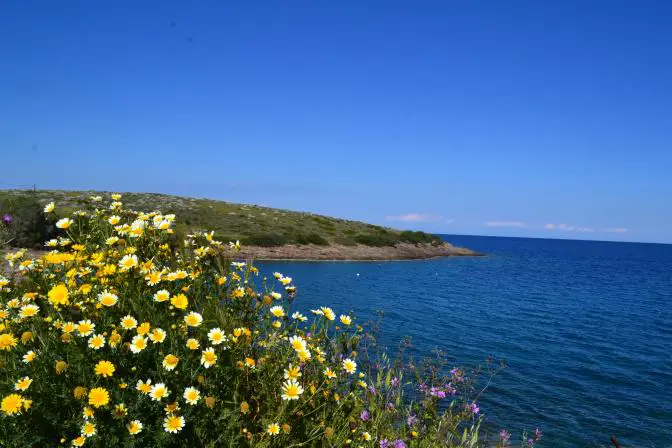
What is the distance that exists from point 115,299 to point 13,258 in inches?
71.7

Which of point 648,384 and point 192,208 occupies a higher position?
point 192,208

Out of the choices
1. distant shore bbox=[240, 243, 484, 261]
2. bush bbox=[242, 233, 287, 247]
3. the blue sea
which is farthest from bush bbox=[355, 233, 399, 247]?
the blue sea

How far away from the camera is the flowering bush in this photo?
115 inches

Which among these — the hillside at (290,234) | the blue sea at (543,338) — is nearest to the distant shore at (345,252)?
the hillside at (290,234)

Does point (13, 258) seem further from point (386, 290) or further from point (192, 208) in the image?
point (192, 208)

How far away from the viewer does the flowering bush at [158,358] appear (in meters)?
2.91

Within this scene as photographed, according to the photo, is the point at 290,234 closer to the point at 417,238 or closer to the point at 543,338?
the point at 417,238

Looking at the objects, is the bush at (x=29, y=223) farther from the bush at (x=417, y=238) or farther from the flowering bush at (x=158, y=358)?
the bush at (x=417, y=238)

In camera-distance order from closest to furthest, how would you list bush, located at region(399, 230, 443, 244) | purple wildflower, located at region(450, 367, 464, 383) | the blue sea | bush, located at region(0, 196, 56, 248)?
purple wildflower, located at region(450, 367, 464, 383), the blue sea, bush, located at region(0, 196, 56, 248), bush, located at region(399, 230, 443, 244)

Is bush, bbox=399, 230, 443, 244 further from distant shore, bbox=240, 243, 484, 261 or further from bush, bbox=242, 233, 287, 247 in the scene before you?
bush, bbox=242, 233, 287, 247

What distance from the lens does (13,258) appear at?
4.39 meters

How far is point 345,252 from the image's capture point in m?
61.0

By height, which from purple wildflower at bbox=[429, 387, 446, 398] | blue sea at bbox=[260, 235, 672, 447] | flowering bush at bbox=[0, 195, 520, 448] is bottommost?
blue sea at bbox=[260, 235, 672, 447]

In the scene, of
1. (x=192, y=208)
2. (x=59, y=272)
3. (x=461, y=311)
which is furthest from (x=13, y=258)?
(x=192, y=208)
